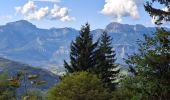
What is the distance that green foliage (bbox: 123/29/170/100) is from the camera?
35.5 metres

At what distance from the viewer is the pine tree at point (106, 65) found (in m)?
75.8

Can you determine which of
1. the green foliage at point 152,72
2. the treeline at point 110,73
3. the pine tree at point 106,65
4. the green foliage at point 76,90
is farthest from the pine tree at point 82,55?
the green foliage at point 152,72

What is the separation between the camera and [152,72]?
38.0 meters

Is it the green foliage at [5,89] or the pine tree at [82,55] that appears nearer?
the green foliage at [5,89]

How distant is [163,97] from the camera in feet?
119

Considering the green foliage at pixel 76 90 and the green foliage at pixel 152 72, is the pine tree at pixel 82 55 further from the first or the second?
the green foliage at pixel 152 72

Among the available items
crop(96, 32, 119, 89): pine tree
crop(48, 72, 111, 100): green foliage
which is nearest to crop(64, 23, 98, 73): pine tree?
crop(96, 32, 119, 89): pine tree

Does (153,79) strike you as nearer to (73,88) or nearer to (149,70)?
(149,70)

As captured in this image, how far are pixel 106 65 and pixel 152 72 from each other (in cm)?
4022

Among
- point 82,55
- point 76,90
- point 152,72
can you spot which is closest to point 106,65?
point 82,55

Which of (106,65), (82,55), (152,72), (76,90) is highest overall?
(82,55)

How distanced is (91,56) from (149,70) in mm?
32909

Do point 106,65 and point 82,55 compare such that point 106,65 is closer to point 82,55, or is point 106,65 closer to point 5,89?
point 82,55

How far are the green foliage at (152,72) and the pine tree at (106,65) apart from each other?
3302cm
